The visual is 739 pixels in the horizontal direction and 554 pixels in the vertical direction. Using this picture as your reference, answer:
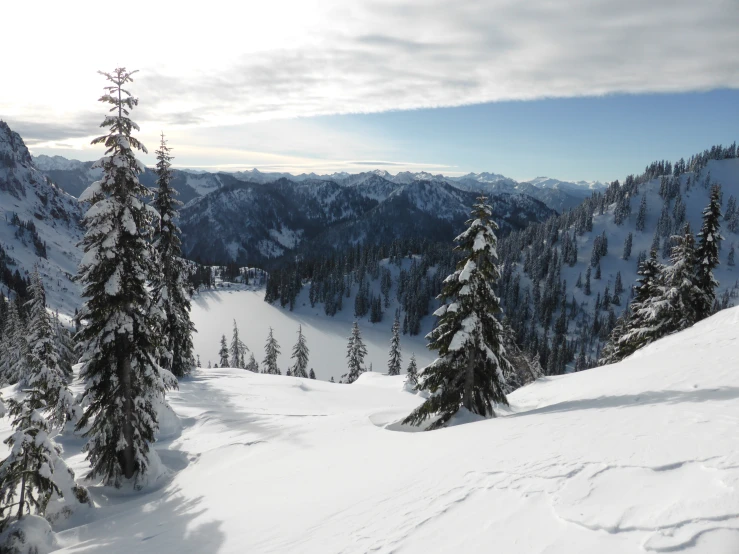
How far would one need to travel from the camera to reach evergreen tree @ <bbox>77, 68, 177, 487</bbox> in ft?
42.5

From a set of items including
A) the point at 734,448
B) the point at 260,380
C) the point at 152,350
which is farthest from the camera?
the point at 260,380

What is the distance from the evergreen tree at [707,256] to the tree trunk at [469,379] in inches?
1025

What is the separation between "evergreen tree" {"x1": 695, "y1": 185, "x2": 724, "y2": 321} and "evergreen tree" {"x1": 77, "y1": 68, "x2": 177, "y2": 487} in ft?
126

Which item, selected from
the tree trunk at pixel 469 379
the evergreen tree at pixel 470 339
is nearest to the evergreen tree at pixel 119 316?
the evergreen tree at pixel 470 339

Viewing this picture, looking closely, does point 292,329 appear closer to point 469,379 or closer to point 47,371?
point 47,371

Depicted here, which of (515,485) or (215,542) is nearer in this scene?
(515,485)

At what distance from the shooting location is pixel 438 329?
17.2 metres

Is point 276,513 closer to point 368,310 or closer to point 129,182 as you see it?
point 129,182

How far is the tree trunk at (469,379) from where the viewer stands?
16.5 m

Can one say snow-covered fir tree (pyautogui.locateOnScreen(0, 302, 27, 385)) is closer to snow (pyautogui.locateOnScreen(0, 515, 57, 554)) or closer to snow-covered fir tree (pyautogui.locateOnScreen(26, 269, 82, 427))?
snow-covered fir tree (pyautogui.locateOnScreen(26, 269, 82, 427))

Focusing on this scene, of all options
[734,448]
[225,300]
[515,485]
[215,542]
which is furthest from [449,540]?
[225,300]

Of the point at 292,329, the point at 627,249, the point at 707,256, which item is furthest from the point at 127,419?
the point at 627,249

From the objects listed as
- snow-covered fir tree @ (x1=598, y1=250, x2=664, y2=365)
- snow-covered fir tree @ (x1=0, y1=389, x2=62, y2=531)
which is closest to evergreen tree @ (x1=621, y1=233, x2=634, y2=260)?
snow-covered fir tree @ (x1=598, y1=250, x2=664, y2=365)

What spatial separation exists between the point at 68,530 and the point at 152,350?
19.3 ft
